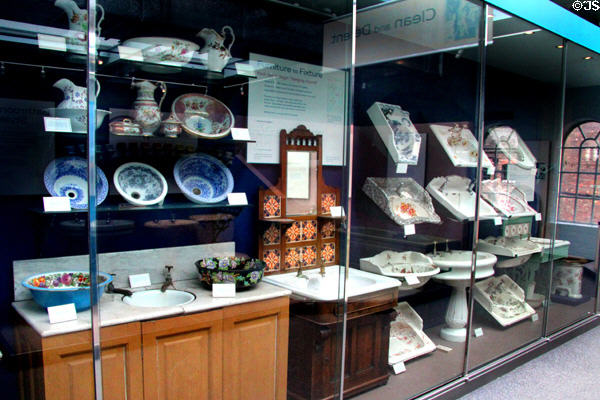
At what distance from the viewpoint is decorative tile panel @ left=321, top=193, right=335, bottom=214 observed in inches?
109

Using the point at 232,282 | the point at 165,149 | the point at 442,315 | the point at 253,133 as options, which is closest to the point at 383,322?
the point at 442,315

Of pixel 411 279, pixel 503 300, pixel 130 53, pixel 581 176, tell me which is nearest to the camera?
pixel 130 53

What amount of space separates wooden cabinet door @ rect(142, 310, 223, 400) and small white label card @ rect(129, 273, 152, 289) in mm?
375

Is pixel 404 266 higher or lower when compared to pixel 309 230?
lower

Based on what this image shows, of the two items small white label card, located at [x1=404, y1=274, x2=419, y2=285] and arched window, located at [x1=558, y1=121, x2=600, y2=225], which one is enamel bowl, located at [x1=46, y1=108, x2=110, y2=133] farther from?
arched window, located at [x1=558, y1=121, x2=600, y2=225]

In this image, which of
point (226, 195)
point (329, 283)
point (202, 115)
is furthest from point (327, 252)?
point (202, 115)

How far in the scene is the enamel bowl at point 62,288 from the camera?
166 cm

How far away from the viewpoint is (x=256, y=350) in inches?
84.6

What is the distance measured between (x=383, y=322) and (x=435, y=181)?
3.39ft

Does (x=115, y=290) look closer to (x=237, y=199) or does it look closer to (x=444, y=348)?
(x=237, y=199)

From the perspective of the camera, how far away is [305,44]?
2621 millimetres

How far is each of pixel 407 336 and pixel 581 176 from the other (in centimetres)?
242

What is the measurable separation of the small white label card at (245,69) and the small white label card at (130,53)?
1.79 ft

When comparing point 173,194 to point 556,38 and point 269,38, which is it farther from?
point 556,38
